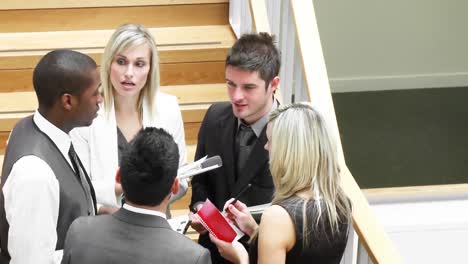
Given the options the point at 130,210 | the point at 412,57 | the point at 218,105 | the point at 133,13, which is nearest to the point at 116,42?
the point at 218,105

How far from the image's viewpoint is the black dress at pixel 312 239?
7.60ft

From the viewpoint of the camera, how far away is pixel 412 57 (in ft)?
27.8

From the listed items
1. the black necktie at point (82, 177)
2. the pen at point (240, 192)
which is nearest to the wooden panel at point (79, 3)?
the pen at point (240, 192)

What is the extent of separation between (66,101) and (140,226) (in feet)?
1.74

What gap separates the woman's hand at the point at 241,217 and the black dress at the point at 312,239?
276mm

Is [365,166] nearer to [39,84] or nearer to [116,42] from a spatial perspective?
[116,42]

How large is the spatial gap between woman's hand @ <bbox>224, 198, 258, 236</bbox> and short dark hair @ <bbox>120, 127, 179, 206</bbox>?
0.49 metres

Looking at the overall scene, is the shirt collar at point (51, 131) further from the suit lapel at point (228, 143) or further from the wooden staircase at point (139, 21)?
the wooden staircase at point (139, 21)

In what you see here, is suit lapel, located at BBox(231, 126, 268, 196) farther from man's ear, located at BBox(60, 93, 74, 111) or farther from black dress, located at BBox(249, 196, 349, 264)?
man's ear, located at BBox(60, 93, 74, 111)

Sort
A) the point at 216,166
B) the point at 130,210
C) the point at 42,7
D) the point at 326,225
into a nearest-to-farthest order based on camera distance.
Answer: the point at 130,210 < the point at 326,225 < the point at 216,166 < the point at 42,7

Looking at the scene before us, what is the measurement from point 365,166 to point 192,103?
3.13m

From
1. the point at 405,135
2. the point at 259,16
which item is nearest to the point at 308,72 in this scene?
the point at 259,16

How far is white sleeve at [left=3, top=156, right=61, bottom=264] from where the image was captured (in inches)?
88.5

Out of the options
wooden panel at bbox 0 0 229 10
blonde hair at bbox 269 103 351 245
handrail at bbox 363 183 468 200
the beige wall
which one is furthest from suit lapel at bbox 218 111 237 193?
the beige wall
